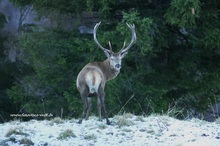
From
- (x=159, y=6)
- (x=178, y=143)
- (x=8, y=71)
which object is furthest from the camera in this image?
(x=8, y=71)

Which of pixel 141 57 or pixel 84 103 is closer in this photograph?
pixel 84 103

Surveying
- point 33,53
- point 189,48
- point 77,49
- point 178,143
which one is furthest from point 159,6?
point 178,143

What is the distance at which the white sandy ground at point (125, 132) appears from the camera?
7.98m

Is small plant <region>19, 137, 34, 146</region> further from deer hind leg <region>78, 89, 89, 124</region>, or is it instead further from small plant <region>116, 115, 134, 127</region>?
small plant <region>116, 115, 134, 127</region>

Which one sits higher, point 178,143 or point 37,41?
point 37,41

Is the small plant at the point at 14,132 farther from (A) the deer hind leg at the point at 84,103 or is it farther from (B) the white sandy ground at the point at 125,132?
(A) the deer hind leg at the point at 84,103

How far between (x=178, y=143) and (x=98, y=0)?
848 centimetres

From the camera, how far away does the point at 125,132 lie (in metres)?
8.52

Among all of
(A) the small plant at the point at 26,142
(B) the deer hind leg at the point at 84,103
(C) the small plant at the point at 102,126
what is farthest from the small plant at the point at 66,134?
(B) the deer hind leg at the point at 84,103

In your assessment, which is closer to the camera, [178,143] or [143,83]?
[178,143]

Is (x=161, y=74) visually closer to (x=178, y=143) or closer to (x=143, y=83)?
(x=143, y=83)

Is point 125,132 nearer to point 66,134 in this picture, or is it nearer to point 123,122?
point 123,122

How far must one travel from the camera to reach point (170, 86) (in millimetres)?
17516

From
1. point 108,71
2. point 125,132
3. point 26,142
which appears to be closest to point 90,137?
point 125,132
